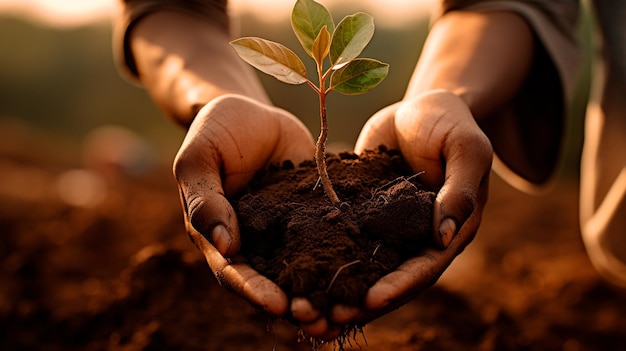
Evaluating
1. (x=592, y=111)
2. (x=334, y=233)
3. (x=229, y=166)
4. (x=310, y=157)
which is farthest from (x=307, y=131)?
(x=592, y=111)

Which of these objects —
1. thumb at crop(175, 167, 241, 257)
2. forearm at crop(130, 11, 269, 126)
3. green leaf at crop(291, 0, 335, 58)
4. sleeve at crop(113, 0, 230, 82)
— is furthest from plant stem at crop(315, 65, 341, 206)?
sleeve at crop(113, 0, 230, 82)

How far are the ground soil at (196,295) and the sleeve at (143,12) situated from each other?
0.92 meters

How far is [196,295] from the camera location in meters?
2.61

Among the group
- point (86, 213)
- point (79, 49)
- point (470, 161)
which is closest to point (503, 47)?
point (470, 161)

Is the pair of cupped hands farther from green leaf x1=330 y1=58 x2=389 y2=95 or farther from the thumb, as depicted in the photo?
green leaf x1=330 y1=58 x2=389 y2=95

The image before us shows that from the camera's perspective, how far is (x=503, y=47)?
246 centimetres

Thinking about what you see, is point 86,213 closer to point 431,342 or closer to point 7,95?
point 431,342

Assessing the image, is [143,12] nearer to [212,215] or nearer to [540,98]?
[212,215]

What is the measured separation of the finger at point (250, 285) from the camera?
1444mm

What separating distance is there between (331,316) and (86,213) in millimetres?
4345

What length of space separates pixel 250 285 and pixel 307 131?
850mm

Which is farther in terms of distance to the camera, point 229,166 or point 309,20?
point 229,166

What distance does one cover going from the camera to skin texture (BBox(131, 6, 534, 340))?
1.55 m

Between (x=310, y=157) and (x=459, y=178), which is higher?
(x=459, y=178)
